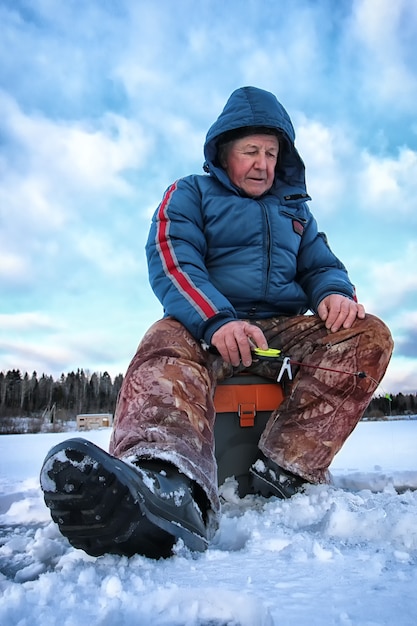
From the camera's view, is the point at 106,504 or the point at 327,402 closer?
the point at 106,504

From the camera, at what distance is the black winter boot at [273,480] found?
5.00ft

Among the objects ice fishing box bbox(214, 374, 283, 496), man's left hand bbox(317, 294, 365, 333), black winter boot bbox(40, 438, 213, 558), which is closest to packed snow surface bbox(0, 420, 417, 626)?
black winter boot bbox(40, 438, 213, 558)

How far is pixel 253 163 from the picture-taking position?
1.98m

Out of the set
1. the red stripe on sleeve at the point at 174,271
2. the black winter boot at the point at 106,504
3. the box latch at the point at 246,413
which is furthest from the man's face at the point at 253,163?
the black winter boot at the point at 106,504

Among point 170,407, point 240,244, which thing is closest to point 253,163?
point 240,244

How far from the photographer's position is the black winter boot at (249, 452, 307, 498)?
5.00ft

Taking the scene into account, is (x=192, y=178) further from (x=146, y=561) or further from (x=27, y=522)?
(x=146, y=561)

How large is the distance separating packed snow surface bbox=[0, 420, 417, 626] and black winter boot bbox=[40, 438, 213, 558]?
0.03m

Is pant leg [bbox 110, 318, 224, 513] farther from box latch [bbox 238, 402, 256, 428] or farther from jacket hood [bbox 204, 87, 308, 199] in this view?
jacket hood [bbox 204, 87, 308, 199]

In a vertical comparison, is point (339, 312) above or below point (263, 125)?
below

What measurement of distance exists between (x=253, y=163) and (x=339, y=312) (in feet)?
2.32

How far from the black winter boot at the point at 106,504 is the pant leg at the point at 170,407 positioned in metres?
0.18

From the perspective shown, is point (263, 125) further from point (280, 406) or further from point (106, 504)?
point (106, 504)

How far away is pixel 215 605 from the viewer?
0.67 metres
